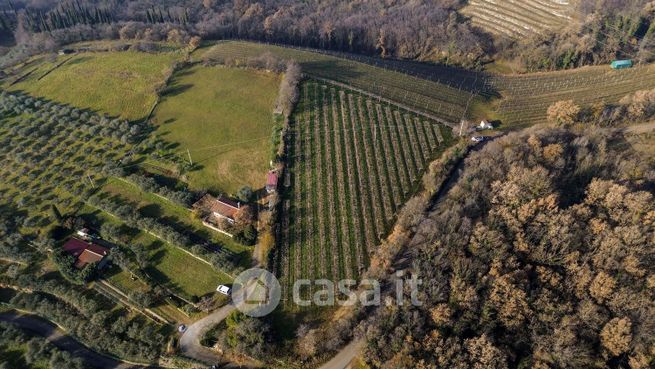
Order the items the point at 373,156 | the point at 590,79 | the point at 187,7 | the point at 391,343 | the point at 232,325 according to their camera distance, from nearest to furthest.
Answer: the point at 391,343 < the point at 232,325 < the point at 373,156 < the point at 590,79 < the point at 187,7

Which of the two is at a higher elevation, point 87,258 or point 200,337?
point 87,258

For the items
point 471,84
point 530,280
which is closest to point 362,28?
point 471,84

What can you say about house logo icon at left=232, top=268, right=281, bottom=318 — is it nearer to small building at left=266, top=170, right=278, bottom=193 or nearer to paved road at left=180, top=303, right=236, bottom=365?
paved road at left=180, top=303, right=236, bottom=365

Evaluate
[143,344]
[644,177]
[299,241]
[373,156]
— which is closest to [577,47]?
[644,177]

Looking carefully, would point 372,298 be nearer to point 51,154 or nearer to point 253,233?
point 253,233

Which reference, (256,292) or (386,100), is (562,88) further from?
(256,292)

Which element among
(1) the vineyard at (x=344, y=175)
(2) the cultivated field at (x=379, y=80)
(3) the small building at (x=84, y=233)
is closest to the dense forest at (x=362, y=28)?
(2) the cultivated field at (x=379, y=80)

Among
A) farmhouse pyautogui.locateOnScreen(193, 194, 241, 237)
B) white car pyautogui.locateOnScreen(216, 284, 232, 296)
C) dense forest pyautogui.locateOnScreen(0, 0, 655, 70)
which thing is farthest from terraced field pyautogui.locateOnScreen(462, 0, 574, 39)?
white car pyautogui.locateOnScreen(216, 284, 232, 296)
